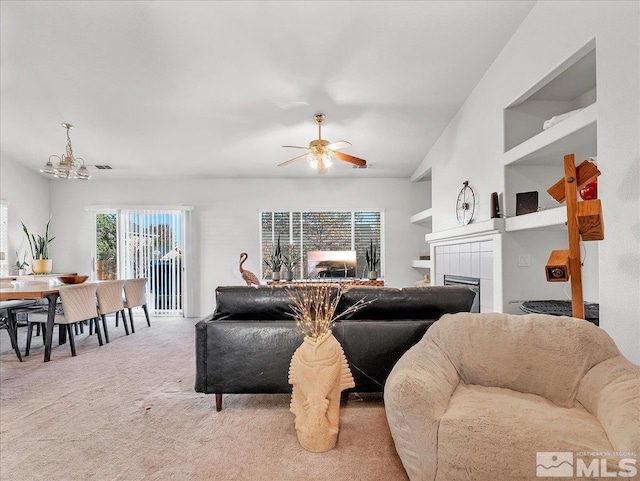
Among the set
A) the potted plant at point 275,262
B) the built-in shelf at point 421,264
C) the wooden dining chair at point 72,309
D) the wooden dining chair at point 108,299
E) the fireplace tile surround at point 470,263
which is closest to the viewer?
the fireplace tile surround at point 470,263

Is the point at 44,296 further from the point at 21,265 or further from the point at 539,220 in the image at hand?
the point at 539,220

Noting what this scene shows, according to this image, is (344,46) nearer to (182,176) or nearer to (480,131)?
(480,131)

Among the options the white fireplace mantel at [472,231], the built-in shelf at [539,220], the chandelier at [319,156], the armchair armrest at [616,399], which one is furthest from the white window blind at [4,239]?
the armchair armrest at [616,399]

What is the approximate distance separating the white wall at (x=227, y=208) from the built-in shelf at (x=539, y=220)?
3.53m

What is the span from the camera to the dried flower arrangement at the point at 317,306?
6.81ft

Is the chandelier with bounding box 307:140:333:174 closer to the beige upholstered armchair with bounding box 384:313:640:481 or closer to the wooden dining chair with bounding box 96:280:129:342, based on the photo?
the beige upholstered armchair with bounding box 384:313:640:481

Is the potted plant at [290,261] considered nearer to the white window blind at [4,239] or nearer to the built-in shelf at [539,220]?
the built-in shelf at [539,220]

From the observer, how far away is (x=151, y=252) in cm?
670

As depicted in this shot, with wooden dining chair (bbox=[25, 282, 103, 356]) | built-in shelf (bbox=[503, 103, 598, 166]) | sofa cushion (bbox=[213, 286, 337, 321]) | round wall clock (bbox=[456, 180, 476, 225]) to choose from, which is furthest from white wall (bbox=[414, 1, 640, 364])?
wooden dining chair (bbox=[25, 282, 103, 356])

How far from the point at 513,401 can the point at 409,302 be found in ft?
2.81

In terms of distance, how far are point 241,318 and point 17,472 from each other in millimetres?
1316

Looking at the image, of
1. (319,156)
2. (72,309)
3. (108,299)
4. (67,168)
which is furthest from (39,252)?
(319,156)

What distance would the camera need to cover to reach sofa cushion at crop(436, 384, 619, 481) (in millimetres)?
1252

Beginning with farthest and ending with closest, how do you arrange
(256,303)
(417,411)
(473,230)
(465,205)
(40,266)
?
(40,266), (465,205), (473,230), (256,303), (417,411)
